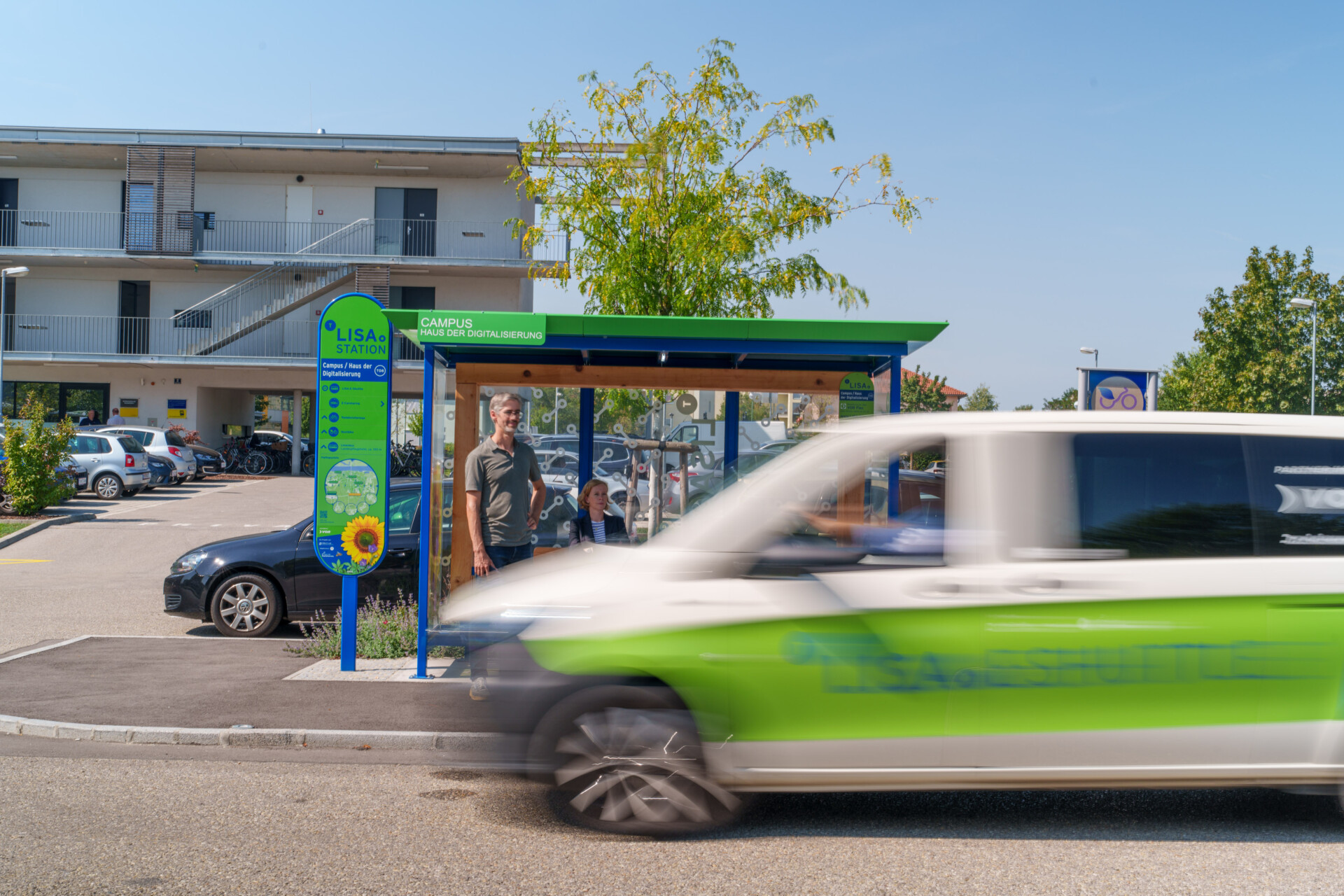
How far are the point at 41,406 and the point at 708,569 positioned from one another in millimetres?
20601

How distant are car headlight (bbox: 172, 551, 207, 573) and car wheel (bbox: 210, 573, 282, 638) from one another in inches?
13.3

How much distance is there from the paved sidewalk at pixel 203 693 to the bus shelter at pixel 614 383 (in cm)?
86

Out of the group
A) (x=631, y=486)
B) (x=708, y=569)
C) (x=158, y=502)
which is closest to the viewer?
(x=708, y=569)

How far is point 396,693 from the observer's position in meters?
7.43

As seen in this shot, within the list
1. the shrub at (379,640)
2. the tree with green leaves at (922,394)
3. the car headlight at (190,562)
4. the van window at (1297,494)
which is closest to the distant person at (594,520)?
the shrub at (379,640)

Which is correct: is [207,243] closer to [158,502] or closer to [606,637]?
[158,502]

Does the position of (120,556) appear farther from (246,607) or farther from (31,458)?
(246,607)

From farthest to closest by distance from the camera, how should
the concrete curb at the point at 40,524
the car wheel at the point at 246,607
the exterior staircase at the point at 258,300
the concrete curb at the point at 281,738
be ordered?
the exterior staircase at the point at 258,300, the concrete curb at the point at 40,524, the car wheel at the point at 246,607, the concrete curb at the point at 281,738

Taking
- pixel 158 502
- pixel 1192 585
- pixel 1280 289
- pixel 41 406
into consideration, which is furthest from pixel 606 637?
pixel 1280 289

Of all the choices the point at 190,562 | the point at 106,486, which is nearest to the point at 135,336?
the point at 106,486

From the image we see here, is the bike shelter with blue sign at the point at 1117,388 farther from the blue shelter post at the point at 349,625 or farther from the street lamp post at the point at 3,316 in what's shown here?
the street lamp post at the point at 3,316

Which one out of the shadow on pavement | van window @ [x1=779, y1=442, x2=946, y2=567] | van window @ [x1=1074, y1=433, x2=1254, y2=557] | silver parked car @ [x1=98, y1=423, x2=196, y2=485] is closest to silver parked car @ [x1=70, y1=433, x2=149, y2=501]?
silver parked car @ [x1=98, y1=423, x2=196, y2=485]

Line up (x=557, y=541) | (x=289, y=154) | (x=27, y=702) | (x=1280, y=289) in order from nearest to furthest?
(x=27, y=702) → (x=557, y=541) → (x=289, y=154) → (x=1280, y=289)

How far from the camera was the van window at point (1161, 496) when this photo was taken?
14.9 feet
